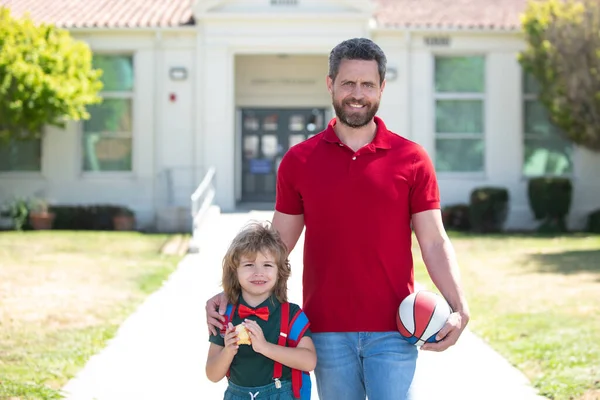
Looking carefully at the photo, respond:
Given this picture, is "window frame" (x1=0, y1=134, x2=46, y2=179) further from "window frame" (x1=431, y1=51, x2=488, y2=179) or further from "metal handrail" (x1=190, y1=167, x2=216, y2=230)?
"window frame" (x1=431, y1=51, x2=488, y2=179)

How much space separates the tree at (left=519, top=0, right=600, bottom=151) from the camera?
1761cm

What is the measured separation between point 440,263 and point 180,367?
4.00 metres

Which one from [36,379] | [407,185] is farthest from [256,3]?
[407,185]

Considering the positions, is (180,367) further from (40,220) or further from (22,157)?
(22,157)

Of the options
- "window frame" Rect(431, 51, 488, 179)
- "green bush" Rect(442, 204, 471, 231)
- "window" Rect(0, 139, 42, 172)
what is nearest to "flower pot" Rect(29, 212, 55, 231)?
"window" Rect(0, 139, 42, 172)

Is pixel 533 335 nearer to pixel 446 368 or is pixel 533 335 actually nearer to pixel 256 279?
pixel 446 368

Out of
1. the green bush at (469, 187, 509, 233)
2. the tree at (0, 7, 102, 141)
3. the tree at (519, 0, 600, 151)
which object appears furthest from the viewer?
the green bush at (469, 187, 509, 233)

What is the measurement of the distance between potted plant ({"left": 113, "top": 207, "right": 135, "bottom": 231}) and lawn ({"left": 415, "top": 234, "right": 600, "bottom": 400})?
6886 millimetres

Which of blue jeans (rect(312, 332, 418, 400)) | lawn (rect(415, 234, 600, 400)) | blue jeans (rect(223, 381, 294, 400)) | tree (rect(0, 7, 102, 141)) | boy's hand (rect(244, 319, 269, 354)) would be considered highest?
tree (rect(0, 7, 102, 141))

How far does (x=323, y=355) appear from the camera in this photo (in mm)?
3605

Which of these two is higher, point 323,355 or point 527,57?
point 527,57

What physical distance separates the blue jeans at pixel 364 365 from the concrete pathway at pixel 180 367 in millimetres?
1356

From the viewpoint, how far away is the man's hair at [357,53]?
11.7 feet

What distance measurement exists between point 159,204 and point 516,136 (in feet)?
26.8
